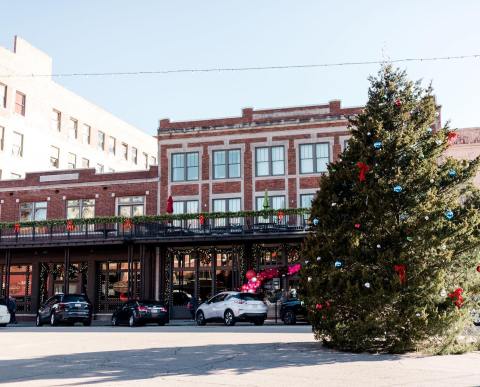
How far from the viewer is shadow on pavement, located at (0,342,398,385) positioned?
9828 mm

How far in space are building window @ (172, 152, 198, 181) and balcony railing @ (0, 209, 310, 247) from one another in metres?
3.40

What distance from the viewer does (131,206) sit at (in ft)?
119

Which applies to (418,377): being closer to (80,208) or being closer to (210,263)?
(210,263)

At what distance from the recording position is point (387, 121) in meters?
13.4

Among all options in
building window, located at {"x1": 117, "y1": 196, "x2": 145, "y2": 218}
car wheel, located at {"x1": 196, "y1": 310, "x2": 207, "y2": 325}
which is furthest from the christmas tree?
building window, located at {"x1": 117, "y1": 196, "x2": 145, "y2": 218}

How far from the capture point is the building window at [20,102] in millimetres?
44312

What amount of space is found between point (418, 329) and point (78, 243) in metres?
23.9

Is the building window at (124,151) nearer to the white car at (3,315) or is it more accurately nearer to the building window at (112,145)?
the building window at (112,145)

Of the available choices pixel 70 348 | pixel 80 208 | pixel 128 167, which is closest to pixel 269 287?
pixel 80 208

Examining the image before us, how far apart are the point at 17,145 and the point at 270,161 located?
64.4 feet

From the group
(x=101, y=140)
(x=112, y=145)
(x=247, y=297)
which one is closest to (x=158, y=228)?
(x=247, y=297)

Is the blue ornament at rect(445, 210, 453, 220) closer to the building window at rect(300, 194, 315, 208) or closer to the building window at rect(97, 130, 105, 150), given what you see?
the building window at rect(300, 194, 315, 208)

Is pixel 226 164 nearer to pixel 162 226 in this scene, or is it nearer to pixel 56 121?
pixel 162 226

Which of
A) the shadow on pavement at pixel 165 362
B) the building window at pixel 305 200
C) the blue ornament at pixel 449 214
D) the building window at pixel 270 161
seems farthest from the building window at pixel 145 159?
the blue ornament at pixel 449 214
